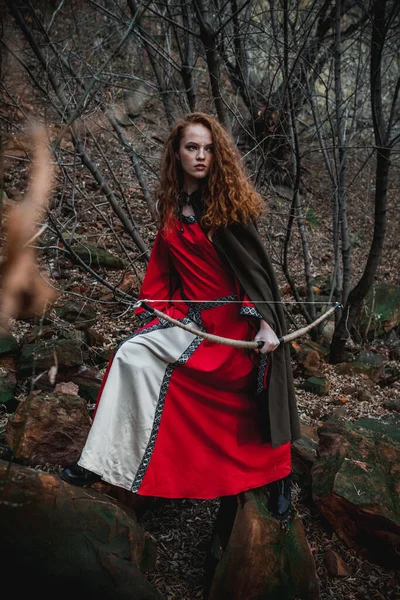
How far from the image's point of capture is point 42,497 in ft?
6.03

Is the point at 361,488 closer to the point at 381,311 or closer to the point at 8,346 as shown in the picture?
the point at 8,346

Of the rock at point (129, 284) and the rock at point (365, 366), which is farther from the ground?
the rock at point (129, 284)

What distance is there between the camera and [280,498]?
2.36 metres

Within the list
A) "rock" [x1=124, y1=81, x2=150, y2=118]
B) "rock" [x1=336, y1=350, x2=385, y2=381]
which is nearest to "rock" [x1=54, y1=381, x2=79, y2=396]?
"rock" [x1=336, y1=350, x2=385, y2=381]

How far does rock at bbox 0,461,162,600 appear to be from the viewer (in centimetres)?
168

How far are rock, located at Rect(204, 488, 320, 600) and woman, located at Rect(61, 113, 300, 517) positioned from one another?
0.42ft

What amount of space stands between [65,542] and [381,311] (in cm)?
500

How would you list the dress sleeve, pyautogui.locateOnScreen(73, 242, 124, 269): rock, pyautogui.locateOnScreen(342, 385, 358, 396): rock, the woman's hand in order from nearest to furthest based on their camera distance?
the woman's hand
the dress sleeve
pyautogui.locateOnScreen(342, 385, 358, 396): rock
pyautogui.locateOnScreen(73, 242, 124, 269): rock

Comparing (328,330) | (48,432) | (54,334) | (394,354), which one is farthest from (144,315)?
(394,354)

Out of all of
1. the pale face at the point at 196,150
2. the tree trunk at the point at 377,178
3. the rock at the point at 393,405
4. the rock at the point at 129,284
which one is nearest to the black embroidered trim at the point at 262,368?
the pale face at the point at 196,150

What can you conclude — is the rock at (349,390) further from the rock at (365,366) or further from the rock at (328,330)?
the rock at (328,330)

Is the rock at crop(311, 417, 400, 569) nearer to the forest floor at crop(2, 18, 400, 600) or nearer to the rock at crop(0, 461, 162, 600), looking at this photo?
the forest floor at crop(2, 18, 400, 600)

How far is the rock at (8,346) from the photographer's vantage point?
357cm

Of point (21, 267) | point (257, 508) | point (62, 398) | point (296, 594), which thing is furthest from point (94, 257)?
point (21, 267)
